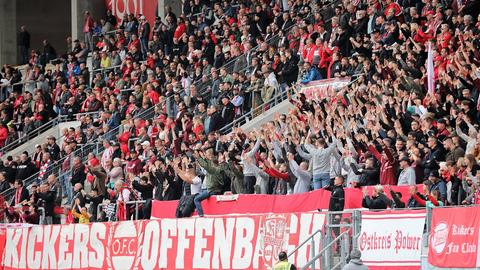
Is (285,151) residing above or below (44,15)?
below

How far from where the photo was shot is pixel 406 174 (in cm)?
2080

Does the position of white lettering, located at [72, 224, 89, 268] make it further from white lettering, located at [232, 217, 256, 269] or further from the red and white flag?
the red and white flag

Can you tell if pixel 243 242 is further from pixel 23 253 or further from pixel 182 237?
pixel 23 253

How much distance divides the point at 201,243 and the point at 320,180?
9.02ft

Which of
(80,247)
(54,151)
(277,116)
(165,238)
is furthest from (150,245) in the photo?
(54,151)

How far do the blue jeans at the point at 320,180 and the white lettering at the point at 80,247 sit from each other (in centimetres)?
507

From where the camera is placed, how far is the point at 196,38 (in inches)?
1346

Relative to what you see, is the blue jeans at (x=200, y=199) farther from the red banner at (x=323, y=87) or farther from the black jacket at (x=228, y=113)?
the black jacket at (x=228, y=113)

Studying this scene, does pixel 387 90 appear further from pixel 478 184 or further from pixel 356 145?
pixel 478 184

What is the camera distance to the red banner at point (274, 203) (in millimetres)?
20703

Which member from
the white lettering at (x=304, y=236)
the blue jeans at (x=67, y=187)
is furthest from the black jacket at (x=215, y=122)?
the white lettering at (x=304, y=236)

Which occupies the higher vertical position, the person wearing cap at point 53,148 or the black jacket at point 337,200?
the person wearing cap at point 53,148

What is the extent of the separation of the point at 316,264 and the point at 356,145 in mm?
3956

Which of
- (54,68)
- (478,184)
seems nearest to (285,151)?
(478,184)
